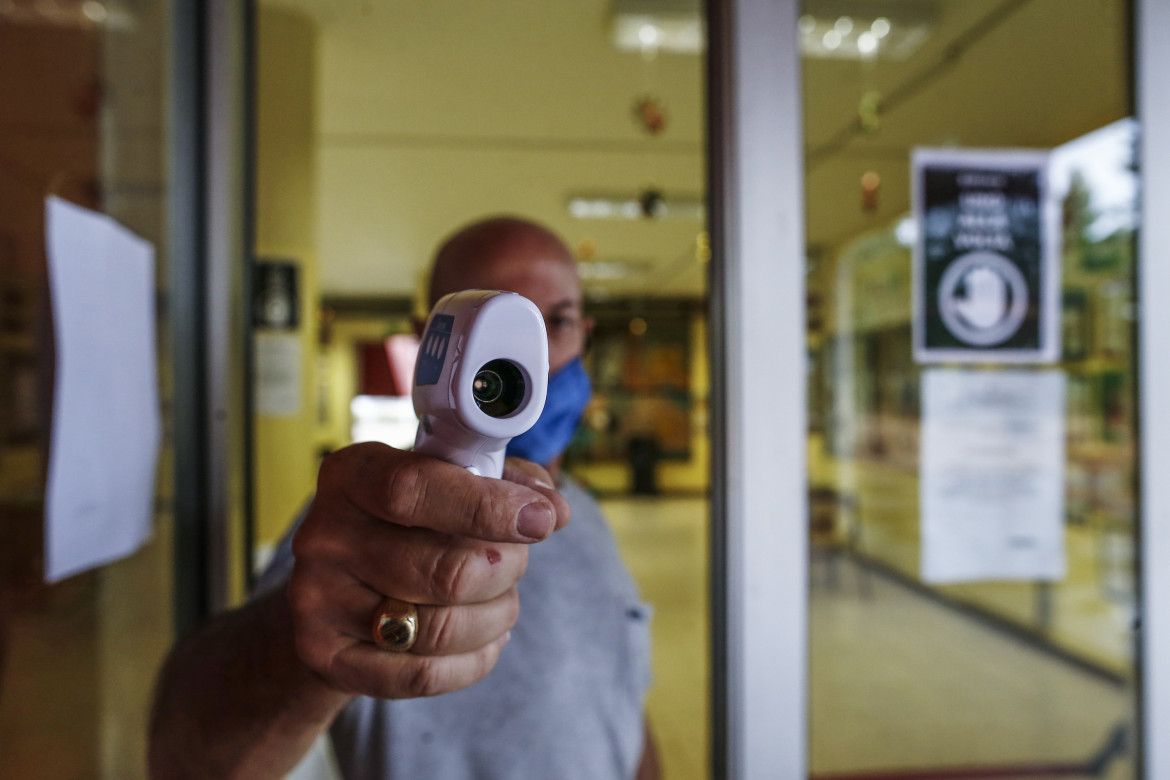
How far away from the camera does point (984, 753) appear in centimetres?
250

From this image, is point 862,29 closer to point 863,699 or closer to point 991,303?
point 991,303

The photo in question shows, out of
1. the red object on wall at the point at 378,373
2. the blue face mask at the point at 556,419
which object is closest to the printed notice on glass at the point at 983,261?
the blue face mask at the point at 556,419

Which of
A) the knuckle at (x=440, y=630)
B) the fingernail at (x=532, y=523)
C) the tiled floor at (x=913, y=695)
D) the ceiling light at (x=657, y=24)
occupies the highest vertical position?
the ceiling light at (x=657, y=24)

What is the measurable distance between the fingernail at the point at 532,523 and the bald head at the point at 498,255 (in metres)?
0.32

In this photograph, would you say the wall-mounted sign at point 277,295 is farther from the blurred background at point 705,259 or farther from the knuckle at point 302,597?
the knuckle at point 302,597

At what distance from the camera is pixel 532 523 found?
1.43 feet

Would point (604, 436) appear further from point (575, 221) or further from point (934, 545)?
point (934, 545)

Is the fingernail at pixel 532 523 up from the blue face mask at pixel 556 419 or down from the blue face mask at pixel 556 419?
down

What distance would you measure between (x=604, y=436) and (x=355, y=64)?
31.0 feet

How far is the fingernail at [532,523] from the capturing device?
436 millimetres

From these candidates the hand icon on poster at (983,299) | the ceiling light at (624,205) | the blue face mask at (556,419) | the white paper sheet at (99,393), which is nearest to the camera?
the blue face mask at (556,419)

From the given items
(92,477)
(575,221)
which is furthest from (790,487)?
(575,221)

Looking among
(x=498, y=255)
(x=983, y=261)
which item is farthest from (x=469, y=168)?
(x=498, y=255)

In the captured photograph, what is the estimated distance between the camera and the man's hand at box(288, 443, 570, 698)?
0.44 m
